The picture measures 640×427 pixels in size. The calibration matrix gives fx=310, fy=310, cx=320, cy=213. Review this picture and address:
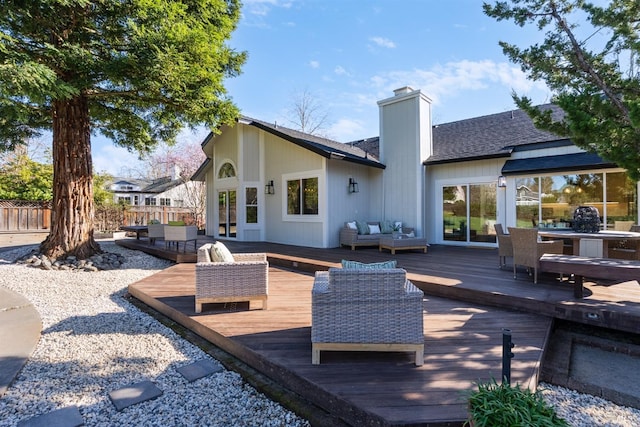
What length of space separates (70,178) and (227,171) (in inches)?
211

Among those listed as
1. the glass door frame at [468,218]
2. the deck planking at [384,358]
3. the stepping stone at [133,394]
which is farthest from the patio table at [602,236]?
the stepping stone at [133,394]

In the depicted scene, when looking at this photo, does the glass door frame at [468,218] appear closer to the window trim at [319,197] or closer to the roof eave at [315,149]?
the roof eave at [315,149]

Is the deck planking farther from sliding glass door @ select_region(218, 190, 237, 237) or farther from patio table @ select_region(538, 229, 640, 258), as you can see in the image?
sliding glass door @ select_region(218, 190, 237, 237)

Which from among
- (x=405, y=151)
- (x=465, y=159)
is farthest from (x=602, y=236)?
(x=405, y=151)

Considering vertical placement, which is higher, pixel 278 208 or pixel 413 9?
pixel 413 9

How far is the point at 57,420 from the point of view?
221 cm

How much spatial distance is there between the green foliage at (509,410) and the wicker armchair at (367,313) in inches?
38.3

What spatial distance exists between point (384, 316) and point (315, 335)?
619 mm

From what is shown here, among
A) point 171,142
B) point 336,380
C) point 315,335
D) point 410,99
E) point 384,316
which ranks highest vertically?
point 410,99

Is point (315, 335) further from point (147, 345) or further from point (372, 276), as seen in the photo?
point (147, 345)

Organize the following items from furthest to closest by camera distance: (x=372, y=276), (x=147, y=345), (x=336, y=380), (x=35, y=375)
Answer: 1. (x=147, y=345)
2. (x=35, y=375)
3. (x=372, y=276)
4. (x=336, y=380)

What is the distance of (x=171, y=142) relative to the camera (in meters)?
9.44

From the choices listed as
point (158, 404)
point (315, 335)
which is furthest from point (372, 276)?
point (158, 404)

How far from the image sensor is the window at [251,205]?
11477 mm
